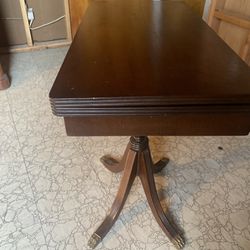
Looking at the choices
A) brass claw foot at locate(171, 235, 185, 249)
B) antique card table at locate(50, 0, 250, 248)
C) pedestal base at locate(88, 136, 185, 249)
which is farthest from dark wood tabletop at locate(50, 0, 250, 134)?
brass claw foot at locate(171, 235, 185, 249)

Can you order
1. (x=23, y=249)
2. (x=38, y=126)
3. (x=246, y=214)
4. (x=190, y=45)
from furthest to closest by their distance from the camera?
1. (x=38, y=126)
2. (x=246, y=214)
3. (x=23, y=249)
4. (x=190, y=45)

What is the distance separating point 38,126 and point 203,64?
122 centimetres

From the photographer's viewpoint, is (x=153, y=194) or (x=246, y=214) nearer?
(x=153, y=194)

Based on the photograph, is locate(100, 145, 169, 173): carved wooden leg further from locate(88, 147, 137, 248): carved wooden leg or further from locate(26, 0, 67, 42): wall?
locate(26, 0, 67, 42): wall

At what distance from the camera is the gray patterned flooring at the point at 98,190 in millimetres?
1043

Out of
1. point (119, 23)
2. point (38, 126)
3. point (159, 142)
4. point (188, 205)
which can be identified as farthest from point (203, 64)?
point (38, 126)

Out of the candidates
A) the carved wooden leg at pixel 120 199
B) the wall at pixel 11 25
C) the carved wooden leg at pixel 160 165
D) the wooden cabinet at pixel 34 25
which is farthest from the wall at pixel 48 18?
the carved wooden leg at pixel 120 199

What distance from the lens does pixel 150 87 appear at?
1.99 ft

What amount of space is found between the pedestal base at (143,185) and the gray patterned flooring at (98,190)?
4 centimetres

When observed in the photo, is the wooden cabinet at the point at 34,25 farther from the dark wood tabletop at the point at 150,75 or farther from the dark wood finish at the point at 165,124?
the dark wood finish at the point at 165,124

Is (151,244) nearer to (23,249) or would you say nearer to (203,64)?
(23,249)

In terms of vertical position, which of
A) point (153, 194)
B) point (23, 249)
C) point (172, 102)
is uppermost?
point (172, 102)

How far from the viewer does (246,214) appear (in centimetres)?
114

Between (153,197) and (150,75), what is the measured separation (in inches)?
22.5
